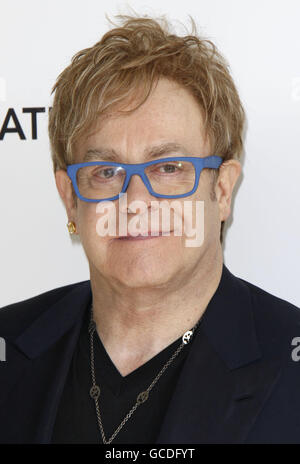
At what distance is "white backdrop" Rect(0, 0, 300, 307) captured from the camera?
171 cm

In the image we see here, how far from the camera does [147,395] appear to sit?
4.51ft

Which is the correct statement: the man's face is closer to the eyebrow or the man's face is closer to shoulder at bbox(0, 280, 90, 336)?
the eyebrow

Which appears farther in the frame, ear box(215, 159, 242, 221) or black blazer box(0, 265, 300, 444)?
ear box(215, 159, 242, 221)

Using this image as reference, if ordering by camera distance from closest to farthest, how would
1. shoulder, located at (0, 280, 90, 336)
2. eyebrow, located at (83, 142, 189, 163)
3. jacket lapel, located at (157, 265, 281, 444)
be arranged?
1. jacket lapel, located at (157, 265, 281, 444)
2. eyebrow, located at (83, 142, 189, 163)
3. shoulder, located at (0, 280, 90, 336)

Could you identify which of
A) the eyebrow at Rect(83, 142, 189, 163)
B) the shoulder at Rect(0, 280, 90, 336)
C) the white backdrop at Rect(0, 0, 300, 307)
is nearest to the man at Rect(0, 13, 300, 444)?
the eyebrow at Rect(83, 142, 189, 163)

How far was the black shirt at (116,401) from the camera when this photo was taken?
1.35 meters

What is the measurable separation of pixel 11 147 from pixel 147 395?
2.93ft

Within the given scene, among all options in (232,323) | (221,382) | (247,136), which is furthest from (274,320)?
(247,136)

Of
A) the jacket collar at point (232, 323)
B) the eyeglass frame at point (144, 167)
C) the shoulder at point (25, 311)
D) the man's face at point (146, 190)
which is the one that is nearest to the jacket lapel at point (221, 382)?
the jacket collar at point (232, 323)

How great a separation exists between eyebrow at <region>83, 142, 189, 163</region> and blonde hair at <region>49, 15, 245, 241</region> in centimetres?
6

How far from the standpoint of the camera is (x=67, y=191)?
1.58 metres

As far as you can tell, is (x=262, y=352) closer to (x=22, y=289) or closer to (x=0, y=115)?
(x=22, y=289)

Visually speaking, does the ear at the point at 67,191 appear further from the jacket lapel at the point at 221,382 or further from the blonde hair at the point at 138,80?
the jacket lapel at the point at 221,382
